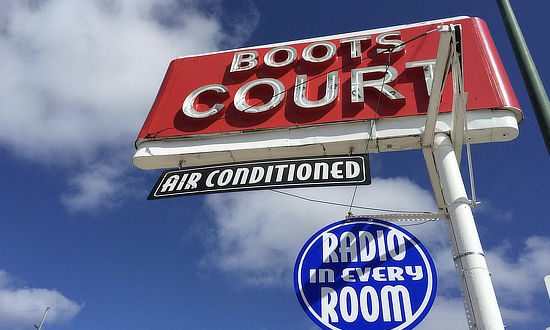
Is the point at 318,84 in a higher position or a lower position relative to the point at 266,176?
higher

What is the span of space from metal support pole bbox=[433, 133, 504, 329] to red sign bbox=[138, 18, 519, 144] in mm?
1038

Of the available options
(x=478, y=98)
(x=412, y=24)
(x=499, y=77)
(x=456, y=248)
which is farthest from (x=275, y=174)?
(x=412, y=24)

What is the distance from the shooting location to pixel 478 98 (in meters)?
4.55

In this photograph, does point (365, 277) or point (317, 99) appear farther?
point (317, 99)

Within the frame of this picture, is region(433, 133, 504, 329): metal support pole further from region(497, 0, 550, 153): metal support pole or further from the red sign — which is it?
the red sign

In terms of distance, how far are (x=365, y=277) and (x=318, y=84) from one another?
10.3ft

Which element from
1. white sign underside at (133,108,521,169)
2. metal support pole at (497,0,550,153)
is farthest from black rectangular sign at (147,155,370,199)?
metal support pole at (497,0,550,153)

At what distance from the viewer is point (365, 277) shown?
10.6 feet

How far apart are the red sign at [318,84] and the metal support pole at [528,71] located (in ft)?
2.44

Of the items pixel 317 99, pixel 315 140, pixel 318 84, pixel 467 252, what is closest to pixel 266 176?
pixel 315 140

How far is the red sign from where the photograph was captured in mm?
4809

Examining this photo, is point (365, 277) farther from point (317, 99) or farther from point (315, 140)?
point (317, 99)

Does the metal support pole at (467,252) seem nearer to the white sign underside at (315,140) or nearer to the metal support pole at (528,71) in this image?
the white sign underside at (315,140)

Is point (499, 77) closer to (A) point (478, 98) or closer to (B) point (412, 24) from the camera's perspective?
(A) point (478, 98)
